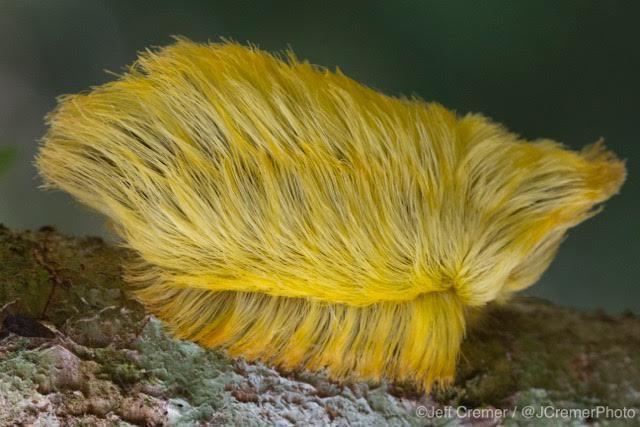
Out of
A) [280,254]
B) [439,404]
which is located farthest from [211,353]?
[439,404]

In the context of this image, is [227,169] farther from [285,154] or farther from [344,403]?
[344,403]

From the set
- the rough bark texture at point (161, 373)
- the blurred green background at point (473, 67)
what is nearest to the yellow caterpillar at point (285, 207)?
the rough bark texture at point (161, 373)

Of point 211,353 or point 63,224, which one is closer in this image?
point 211,353

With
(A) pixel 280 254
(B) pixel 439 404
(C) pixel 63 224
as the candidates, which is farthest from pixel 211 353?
(C) pixel 63 224

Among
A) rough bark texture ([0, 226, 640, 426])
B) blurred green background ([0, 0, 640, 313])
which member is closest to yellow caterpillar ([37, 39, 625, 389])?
rough bark texture ([0, 226, 640, 426])

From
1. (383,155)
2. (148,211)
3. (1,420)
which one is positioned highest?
(383,155)

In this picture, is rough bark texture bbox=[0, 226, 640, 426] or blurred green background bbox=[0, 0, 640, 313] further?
blurred green background bbox=[0, 0, 640, 313]

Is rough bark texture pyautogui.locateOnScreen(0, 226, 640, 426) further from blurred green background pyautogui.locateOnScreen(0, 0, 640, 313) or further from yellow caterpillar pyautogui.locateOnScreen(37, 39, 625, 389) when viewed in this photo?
blurred green background pyautogui.locateOnScreen(0, 0, 640, 313)

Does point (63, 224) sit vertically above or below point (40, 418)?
above
